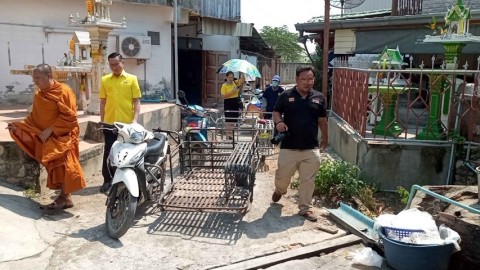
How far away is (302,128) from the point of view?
466 cm

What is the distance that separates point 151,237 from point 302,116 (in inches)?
78.8

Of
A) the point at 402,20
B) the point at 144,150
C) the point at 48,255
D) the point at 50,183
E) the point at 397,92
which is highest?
the point at 402,20

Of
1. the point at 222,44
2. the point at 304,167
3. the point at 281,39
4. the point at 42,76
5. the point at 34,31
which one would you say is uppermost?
the point at 281,39

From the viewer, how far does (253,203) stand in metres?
5.25

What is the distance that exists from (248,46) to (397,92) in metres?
13.3

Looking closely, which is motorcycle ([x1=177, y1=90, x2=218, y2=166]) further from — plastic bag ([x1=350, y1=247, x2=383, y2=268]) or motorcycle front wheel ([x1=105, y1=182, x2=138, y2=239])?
plastic bag ([x1=350, y1=247, x2=383, y2=268])

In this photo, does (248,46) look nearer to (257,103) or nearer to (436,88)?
(257,103)

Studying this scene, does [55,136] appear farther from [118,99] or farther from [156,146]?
[156,146]

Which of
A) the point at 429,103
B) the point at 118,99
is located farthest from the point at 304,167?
the point at 429,103

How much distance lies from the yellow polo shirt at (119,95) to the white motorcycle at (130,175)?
54cm

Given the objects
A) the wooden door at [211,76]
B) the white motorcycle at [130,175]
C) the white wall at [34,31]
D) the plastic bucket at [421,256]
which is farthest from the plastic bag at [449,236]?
the wooden door at [211,76]

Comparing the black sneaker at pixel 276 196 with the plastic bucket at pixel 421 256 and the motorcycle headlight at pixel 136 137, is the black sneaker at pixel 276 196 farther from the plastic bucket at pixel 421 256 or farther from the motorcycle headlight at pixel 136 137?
the plastic bucket at pixel 421 256

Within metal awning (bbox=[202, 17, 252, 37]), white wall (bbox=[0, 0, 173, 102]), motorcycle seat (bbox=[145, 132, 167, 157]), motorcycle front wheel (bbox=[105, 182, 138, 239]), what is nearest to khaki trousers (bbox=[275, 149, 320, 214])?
motorcycle seat (bbox=[145, 132, 167, 157])

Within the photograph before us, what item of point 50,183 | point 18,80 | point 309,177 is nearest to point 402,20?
point 309,177
